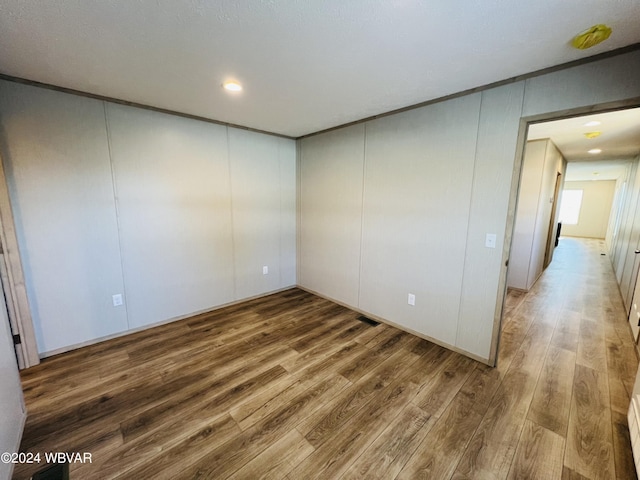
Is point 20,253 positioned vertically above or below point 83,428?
above

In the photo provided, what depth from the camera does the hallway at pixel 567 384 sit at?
4.80 ft

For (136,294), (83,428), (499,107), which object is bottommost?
(83,428)

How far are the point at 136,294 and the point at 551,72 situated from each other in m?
4.19

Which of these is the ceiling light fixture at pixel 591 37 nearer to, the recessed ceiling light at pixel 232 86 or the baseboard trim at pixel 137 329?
the recessed ceiling light at pixel 232 86

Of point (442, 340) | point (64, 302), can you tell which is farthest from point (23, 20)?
point (442, 340)

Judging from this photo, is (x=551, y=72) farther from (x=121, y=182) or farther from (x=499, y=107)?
(x=121, y=182)

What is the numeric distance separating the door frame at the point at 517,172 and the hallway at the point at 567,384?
1.35 ft

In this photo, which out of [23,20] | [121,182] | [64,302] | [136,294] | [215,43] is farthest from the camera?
[136,294]

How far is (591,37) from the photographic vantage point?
1.41 m

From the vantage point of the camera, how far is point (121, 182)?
2.55 m

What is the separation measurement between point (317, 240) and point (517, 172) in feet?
→ 8.27

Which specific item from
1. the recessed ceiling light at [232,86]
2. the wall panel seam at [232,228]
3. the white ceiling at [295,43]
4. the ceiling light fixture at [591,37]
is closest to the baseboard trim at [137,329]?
the wall panel seam at [232,228]

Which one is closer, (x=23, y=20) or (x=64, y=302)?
(x=23, y=20)

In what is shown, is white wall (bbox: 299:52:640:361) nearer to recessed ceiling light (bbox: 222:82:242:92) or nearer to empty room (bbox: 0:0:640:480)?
empty room (bbox: 0:0:640:480)
